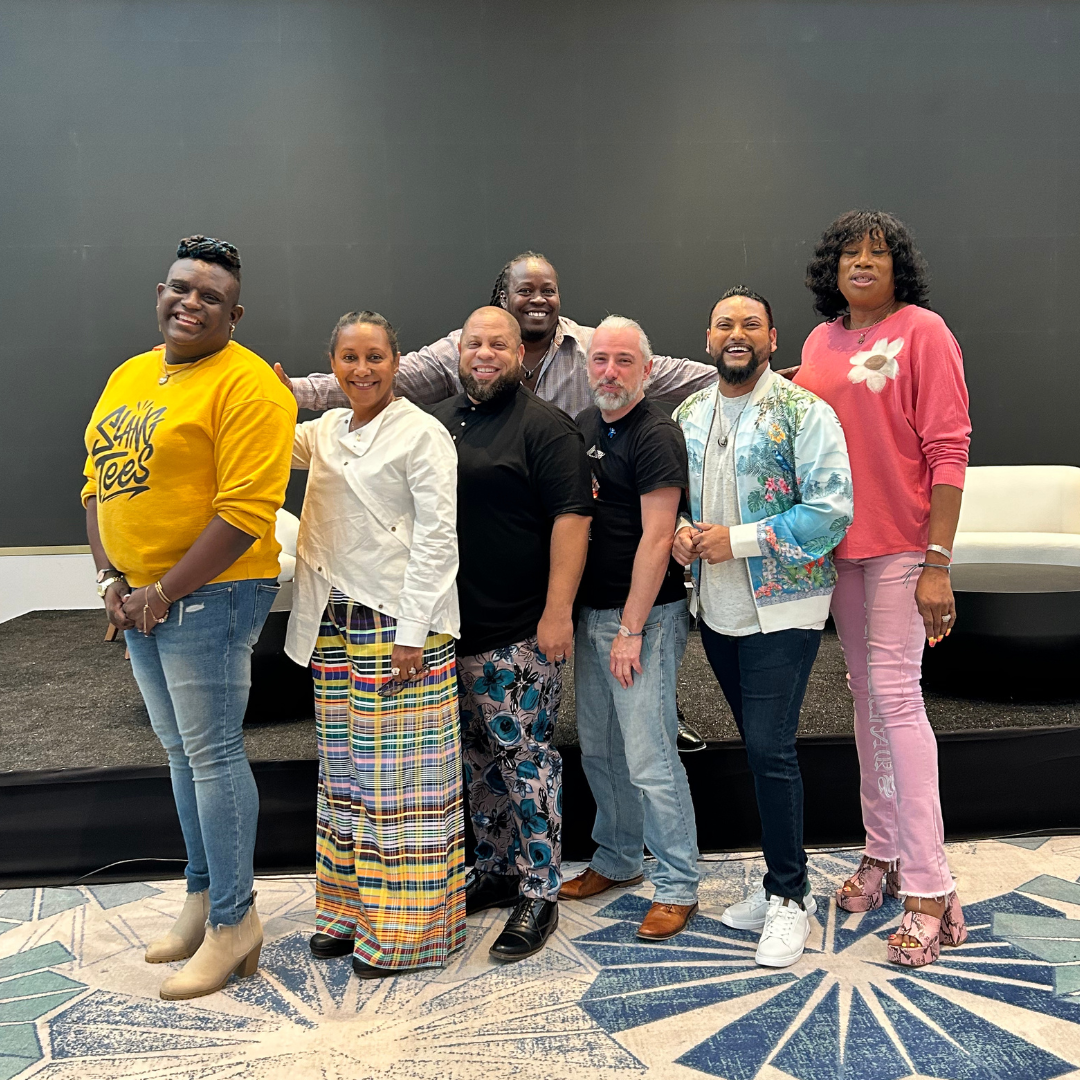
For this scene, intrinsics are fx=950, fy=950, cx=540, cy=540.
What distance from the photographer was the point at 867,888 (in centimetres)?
247

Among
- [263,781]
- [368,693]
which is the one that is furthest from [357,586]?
[263,781]

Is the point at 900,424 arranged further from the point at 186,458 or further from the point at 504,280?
the point at 186,458

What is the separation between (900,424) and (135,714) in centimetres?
274

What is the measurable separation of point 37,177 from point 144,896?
3869mm

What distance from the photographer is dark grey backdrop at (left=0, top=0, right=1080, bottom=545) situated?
4797 millimetres

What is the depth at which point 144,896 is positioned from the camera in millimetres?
2672

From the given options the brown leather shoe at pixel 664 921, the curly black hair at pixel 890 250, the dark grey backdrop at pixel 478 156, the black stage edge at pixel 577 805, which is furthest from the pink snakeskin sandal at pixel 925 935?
the dark grey backdrop at pixel 478 156

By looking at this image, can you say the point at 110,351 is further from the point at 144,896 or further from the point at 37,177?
the point at 144,896

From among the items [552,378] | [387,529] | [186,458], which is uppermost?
[552,378]

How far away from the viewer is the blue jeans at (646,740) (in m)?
2.31

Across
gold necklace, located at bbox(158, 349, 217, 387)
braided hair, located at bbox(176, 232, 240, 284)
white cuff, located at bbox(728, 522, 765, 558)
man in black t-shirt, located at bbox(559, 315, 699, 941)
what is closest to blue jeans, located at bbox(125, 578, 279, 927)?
gold necklace, located at bbox(158, 349, 217, 387)

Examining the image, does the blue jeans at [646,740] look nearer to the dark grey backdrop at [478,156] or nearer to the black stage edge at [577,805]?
the black stage edge at [577,805]

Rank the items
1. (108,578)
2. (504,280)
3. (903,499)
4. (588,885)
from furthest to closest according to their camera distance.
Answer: (504,280) < (588,885) < (903,499) < (108,578)

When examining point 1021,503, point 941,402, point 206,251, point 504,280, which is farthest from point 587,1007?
point 1021,503
